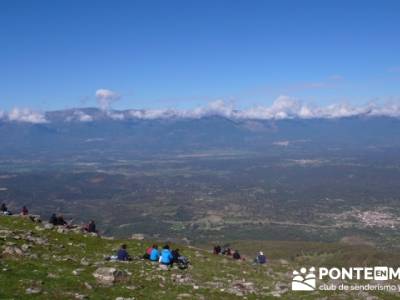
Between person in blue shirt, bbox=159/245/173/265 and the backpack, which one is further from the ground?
person in blue shirt, bbox=159/245/173/265

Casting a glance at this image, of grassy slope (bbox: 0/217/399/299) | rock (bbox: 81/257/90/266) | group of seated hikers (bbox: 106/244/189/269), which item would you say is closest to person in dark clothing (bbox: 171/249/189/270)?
group of seated hikers (bbox: 106/244/189/269)

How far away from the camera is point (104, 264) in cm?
3488

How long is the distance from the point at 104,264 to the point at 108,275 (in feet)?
15.7

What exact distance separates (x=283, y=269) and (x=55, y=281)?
27.0m

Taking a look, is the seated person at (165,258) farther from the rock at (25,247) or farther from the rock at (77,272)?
the rock at (25,247)

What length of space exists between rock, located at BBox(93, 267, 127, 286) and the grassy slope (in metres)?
0.50

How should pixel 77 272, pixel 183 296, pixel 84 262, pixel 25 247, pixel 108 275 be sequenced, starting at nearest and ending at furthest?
pixel 183 296
pixel 108 275
pixel 77 272
pixel 84 262
pixel 25 247

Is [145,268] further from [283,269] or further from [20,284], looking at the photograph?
[283,269]

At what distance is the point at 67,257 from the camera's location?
3488 centimetres

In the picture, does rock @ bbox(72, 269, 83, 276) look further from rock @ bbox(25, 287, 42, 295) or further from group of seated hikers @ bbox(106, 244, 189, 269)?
group of seated hikers @ bbox(106, 244, 189, 269)

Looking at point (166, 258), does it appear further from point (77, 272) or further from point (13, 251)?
point (13, 251)

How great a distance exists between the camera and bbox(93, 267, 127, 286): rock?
29.5 m

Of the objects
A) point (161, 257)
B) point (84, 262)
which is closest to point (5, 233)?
point (84, 262)

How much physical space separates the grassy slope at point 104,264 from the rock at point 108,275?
499 millimetres
